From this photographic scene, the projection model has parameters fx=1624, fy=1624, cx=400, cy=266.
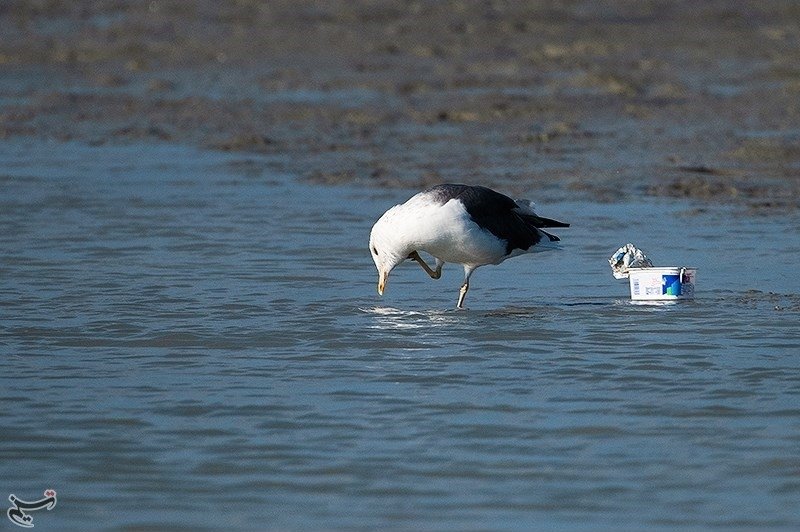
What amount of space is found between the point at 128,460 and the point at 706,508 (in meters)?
2.35

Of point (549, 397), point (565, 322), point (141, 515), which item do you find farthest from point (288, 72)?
point (141, 515)

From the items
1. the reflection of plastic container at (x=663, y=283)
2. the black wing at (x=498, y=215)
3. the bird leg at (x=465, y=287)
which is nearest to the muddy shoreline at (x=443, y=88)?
the black wing at (x=498, y=215)

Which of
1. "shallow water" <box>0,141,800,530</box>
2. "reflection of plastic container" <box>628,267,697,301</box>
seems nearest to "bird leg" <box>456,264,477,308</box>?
"shallow water" <box>0,141,800,530</box>

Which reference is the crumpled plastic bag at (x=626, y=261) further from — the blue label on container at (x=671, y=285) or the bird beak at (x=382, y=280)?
the bird beak at (x=382, y=280)

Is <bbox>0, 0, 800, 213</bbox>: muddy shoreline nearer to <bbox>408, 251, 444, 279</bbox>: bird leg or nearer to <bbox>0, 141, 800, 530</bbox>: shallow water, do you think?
<bbox>0, 141, 800, 530</bbox>: shallow water

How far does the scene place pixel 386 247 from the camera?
9922mm

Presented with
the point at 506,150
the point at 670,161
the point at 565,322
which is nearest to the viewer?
the point at 565,322

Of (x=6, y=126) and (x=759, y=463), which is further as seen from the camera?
(x=6, y=126)

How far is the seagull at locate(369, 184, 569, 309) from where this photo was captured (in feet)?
31.7

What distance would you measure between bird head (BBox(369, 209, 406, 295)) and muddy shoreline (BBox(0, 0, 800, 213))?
4.37 meters

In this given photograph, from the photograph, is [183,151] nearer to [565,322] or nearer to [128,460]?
[565,322]

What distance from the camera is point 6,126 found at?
19.5m

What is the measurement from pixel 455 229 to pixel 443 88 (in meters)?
12.0

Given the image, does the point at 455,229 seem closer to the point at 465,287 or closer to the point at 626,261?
the point at 465,287
